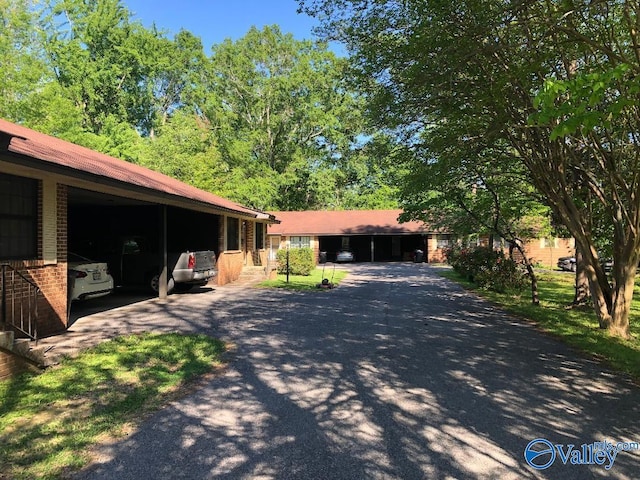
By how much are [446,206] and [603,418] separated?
13018mm

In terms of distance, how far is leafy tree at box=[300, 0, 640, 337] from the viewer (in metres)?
6.92

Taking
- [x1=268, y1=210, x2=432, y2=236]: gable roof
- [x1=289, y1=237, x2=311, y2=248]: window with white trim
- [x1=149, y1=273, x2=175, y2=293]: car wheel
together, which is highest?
[x1=268, y1=210, x2=432, y2=236]: gable roof

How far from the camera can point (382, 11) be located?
8.66 m

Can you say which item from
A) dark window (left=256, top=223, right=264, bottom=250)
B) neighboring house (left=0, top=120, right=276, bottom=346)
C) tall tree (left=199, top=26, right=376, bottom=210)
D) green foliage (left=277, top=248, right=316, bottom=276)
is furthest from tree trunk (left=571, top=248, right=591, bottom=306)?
tall tree (left=199, top=26, right=376, bottom=210)

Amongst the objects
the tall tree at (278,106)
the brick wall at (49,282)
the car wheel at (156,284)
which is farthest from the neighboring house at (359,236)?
the brick wall at (49,282)

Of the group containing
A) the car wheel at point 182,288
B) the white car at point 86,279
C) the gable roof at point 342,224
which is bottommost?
the car wheel at point 182,288

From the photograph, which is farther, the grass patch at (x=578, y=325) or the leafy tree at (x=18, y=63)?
the leafy tree at (x=18, y=63)

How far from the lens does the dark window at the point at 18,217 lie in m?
7.16

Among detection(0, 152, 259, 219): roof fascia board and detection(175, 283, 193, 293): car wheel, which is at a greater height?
detection(0, 152, 259, 219): roof fascia board

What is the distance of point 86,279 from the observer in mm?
9469

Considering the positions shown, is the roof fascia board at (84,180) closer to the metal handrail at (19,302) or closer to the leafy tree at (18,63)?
the metal handrail at (19,302)

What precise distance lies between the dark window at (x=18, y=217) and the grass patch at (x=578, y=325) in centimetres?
948

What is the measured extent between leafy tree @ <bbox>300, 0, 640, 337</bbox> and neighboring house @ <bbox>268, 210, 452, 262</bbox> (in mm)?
26734

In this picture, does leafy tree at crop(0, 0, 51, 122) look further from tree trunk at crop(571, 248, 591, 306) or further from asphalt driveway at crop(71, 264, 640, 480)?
tree trunk at crop(571, 248, 591, 306)
